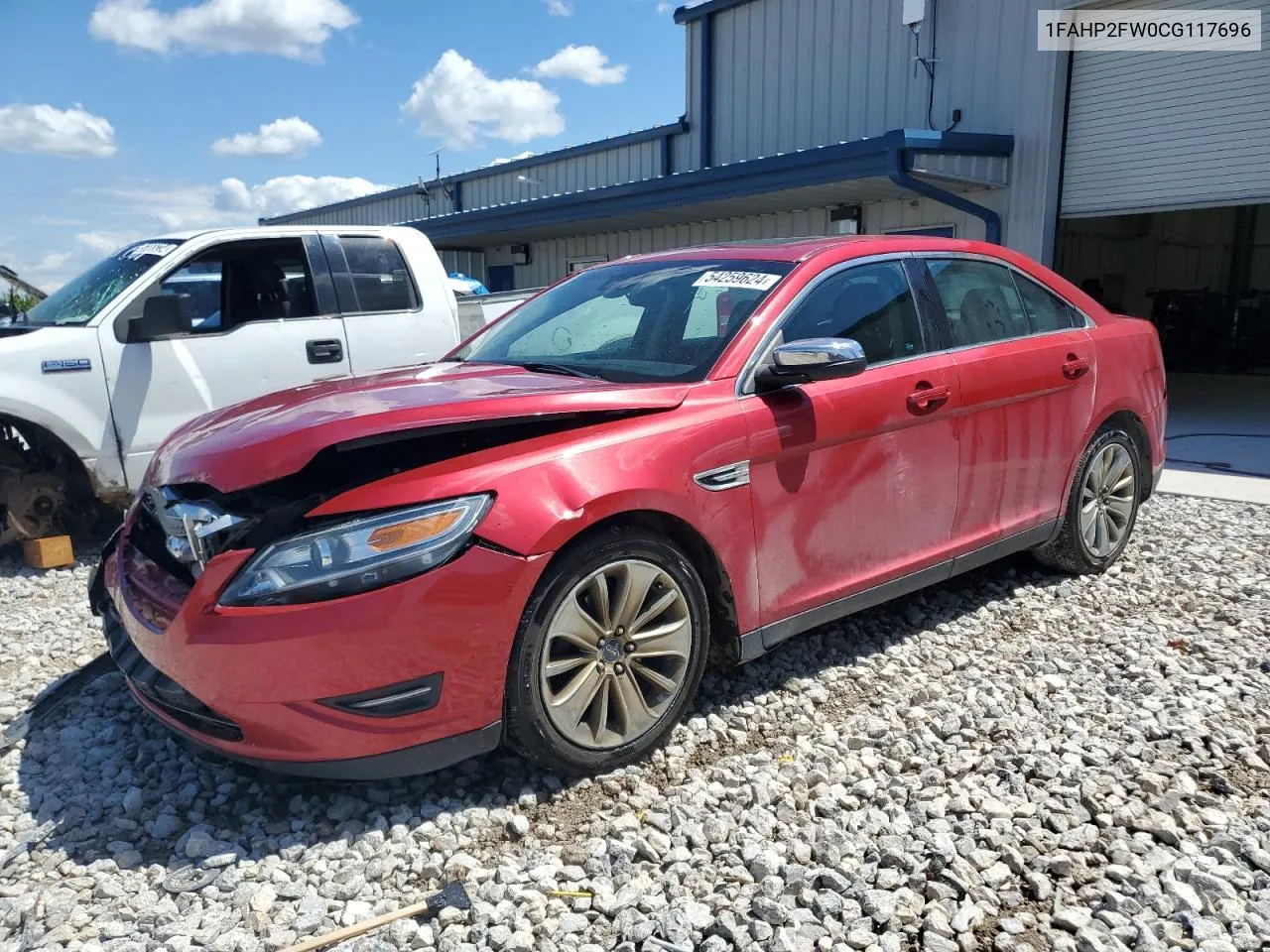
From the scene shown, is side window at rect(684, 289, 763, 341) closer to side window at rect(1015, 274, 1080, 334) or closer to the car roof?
the car roof

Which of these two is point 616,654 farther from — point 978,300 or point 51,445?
point 51,445

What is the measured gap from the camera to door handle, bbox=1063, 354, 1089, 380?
4.34 metres

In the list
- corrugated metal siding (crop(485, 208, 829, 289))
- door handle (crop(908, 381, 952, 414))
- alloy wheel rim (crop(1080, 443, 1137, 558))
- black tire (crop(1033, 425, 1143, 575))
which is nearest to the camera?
door handle (crop(908, 381, 952, 414))

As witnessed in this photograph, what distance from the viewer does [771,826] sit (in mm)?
2713

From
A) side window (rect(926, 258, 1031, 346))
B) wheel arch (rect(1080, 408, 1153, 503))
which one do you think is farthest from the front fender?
wheel arch (rect(1080, 408, 1153, 503))

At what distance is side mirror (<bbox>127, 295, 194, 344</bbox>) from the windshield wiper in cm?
291

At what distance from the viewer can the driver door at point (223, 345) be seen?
5.54 m

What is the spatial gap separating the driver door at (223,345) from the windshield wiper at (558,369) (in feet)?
8.56

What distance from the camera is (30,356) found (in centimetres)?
525

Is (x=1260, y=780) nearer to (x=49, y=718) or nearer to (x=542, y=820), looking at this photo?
(x=542, y=820)

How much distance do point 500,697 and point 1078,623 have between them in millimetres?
2875

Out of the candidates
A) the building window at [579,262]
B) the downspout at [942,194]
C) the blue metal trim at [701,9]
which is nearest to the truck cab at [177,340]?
the downspout at [942,194]

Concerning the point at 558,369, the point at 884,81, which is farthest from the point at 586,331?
the point at 884,81

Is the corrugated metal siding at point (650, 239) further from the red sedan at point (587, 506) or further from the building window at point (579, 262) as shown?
the red sedan at point (587, 506)
